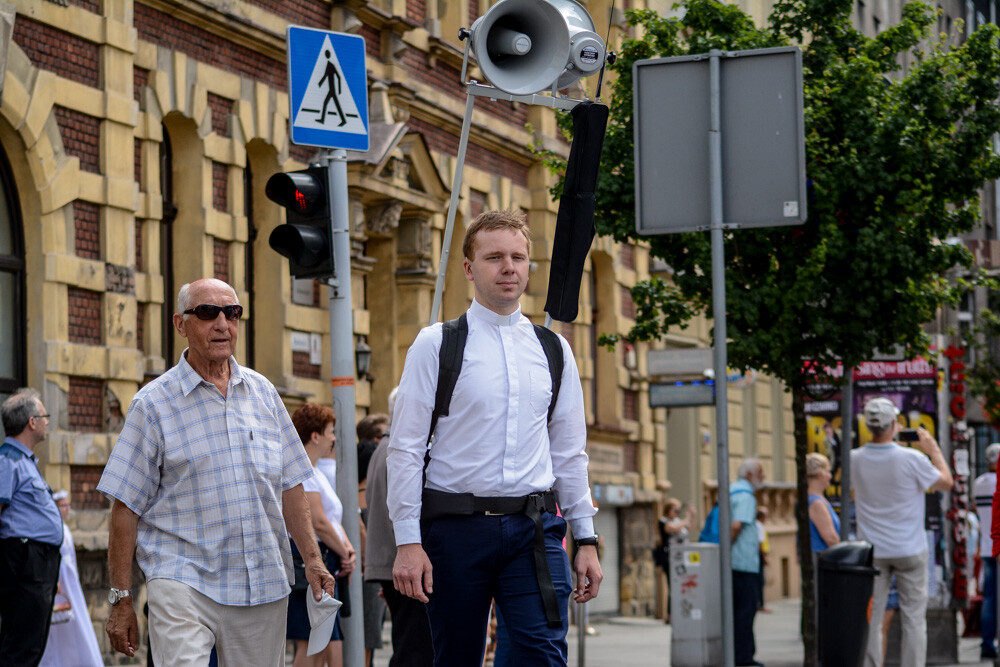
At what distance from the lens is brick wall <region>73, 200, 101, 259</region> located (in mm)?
14656

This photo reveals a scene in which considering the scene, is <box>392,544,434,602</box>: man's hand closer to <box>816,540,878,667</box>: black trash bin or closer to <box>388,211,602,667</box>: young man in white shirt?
<box>388,211,602,667</box>: young man in white shirt

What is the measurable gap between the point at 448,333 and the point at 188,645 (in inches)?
54.4

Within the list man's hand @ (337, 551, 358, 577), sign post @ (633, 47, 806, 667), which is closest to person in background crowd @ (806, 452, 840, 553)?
man's hand @ (337, 551, 358, 577)

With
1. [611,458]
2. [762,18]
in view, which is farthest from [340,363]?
[762,18]

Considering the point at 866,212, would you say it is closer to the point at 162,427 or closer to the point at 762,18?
the point at 162,427

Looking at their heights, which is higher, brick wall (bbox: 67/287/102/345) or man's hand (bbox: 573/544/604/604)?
brick wall (bbox: 67/287/102/345)

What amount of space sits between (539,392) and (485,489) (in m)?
0.40

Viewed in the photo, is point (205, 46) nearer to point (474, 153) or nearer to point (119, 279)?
point (119, 279)

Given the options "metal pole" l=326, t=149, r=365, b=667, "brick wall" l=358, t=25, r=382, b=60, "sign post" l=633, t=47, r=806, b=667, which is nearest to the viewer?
"sign post" l=633, t=47, r=806, b=667

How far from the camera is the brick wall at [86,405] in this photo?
1445 centimetres

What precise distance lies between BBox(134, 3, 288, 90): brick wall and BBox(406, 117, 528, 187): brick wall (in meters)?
2.86

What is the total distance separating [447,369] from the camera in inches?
237

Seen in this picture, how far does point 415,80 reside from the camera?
2088 cm

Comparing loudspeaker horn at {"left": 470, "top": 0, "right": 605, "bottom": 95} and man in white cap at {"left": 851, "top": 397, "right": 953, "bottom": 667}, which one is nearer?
loudspeaker horn at {"left": 470, "top": 0, "right": 605, "bottom": 95}
